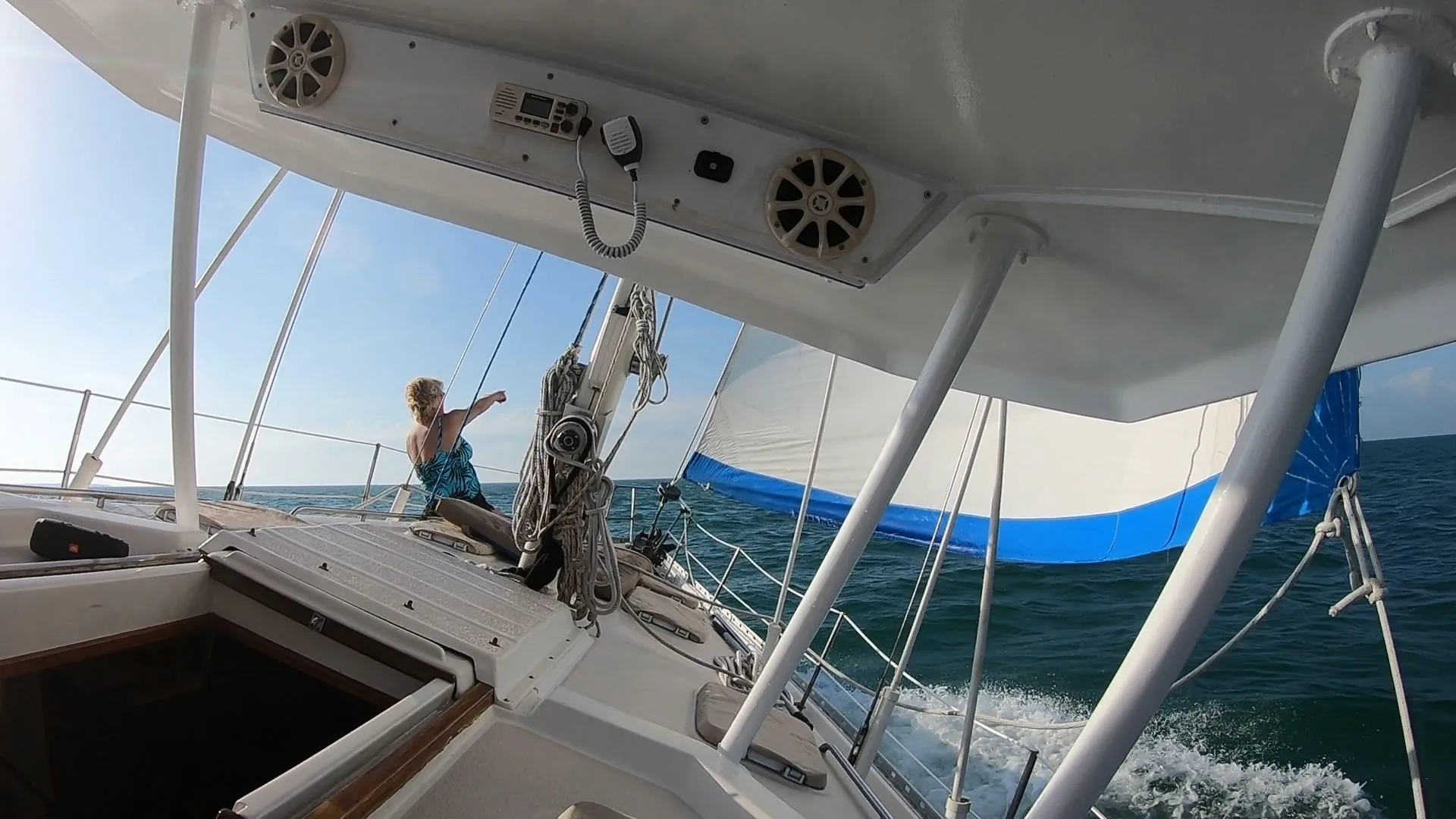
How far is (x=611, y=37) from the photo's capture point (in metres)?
1.26

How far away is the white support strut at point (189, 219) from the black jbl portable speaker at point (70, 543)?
0.19 m

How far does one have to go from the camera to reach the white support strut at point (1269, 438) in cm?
71

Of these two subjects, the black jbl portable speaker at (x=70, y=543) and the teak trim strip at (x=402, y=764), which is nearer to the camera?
the teak trim strip at (x=402, y=764)

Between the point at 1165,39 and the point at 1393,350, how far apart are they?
88 centimetres

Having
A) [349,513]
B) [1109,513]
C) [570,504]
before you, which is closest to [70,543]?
[570,504]

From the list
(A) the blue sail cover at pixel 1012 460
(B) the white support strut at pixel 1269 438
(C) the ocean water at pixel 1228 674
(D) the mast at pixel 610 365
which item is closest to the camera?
(B) the white support strut at pixel 1269 438

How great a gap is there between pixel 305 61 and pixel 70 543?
1260mm

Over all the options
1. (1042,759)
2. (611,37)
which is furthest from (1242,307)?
(1042,759)

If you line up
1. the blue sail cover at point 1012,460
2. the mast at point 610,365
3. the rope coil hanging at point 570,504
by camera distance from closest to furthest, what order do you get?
→ 1. the rope coil hanging at point 570,504
2. the mast at point 610,365
3. the blue sail cover at point 1012,460

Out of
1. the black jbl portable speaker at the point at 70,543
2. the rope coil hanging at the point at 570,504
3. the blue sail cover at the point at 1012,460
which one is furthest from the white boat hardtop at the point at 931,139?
the blue sail cover at the point at 1012,460

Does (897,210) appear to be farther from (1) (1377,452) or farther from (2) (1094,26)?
(1) (1377,452)

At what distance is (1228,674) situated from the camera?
5098 millimetres

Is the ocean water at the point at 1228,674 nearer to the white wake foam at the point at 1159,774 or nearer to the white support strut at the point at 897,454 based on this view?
the white wake foam at the point at 1159,774

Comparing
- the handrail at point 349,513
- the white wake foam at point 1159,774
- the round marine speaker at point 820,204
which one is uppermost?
the round marine speaker at point 820,204
